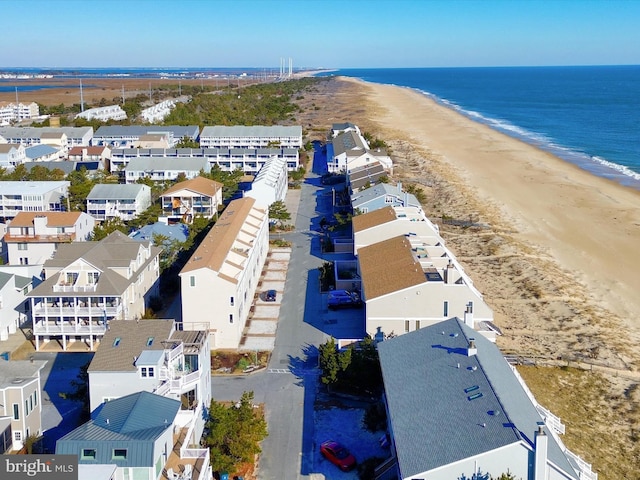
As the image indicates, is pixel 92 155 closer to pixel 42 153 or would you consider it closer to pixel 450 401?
pixel 42 153

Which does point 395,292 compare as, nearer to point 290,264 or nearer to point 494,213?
point 290,264

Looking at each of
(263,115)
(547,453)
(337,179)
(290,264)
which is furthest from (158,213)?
(263,115)

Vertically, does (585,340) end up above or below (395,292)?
below

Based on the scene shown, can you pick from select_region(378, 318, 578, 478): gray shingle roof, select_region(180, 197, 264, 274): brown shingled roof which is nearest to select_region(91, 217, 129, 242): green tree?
select_region(180, 197, 264, 274): brown shingled roof

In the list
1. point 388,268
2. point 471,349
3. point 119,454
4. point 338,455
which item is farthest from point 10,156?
point 471,349

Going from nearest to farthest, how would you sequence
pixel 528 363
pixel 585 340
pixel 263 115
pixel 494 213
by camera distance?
pixel 528 363 < pixel 585 340 < pixel 494 213 < pixel 263 115
